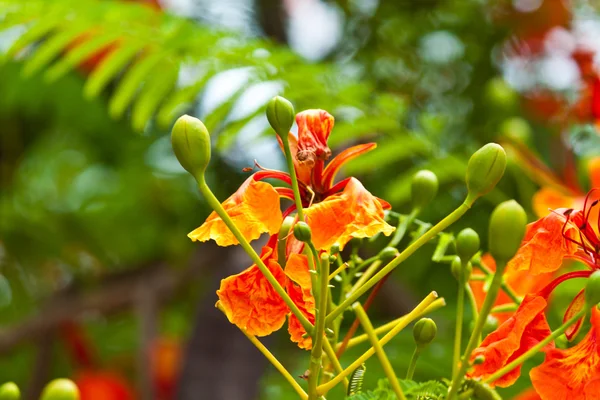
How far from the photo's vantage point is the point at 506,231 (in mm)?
360

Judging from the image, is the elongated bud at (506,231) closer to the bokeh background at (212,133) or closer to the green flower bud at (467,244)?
the green flower bud at (467,244)

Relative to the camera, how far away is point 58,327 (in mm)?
1601

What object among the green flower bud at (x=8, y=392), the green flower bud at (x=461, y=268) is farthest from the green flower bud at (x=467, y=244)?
the green flower bud at (x=8, y=392)

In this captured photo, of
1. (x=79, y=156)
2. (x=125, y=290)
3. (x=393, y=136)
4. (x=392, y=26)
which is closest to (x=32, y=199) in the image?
(x=79, y=156)

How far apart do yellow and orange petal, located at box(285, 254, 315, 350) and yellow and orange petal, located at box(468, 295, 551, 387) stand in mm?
78

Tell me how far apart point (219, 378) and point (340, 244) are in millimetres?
975

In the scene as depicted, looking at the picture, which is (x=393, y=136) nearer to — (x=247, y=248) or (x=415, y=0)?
(x=415, y=0)

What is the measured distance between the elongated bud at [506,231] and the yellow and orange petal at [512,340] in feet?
0.19

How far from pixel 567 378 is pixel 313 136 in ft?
0.59

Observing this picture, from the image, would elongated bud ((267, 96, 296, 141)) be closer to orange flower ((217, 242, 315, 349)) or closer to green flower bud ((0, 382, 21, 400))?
orange flower ((217, 242, 315, 349))

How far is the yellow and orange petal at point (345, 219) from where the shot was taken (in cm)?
40

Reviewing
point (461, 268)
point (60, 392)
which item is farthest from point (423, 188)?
point (60, 392)

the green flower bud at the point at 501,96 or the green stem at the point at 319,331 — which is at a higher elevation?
the green stem at the point at 319,331

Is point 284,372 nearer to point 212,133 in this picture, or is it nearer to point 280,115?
point 280,115
